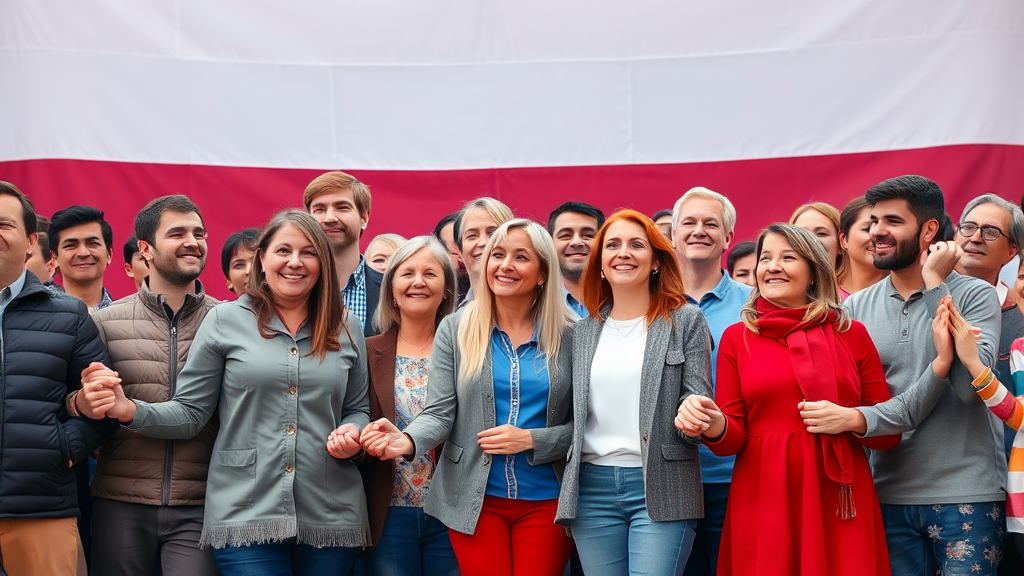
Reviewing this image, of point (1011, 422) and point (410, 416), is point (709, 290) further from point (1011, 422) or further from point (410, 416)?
point (410, 416)

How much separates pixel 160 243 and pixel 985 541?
3245 millimetres

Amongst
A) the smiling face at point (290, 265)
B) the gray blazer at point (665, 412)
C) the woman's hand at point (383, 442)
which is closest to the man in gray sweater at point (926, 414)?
the gray blazer at point (665, 412)

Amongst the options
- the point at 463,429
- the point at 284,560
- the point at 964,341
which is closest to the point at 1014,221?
the point at 964,341

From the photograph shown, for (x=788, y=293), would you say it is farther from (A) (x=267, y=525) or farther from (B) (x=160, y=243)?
(B) (x=160, y=243)

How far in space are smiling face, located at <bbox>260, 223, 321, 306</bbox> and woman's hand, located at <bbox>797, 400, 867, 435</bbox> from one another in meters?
1.82

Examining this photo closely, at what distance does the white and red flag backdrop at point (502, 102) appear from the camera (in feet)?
20.1

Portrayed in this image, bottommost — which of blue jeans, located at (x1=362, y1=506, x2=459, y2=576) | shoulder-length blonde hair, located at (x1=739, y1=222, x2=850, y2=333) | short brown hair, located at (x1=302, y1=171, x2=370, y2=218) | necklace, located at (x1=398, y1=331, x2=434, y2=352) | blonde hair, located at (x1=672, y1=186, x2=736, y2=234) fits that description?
blue jeans, located at (x1=362, y1=506, x2=459, y2=576)

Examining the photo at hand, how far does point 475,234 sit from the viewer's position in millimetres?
4527

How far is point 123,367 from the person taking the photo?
3617 mm

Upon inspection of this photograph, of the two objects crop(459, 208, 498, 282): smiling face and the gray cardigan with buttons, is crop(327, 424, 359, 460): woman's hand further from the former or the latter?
crop(459, 208, 498, 282): smiling face

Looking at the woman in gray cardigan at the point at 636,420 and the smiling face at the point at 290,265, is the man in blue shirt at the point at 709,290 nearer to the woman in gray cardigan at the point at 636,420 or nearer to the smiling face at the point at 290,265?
the woman in gray cardigan at the point at 636,420

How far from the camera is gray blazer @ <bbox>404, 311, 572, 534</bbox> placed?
3354 millimetres

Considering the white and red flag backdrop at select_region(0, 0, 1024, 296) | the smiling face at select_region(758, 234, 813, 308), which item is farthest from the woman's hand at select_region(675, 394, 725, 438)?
the white and red flag backdrop at select_region(0, 0, 1024, 296)

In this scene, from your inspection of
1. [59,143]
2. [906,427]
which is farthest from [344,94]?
[906,427]
